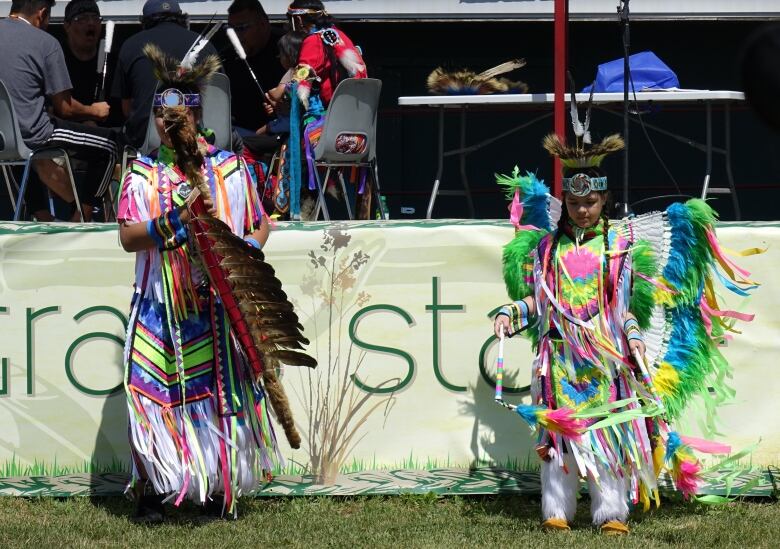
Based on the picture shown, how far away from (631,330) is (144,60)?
343cm

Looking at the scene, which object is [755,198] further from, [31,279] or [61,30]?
[31,279]

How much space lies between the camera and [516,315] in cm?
502

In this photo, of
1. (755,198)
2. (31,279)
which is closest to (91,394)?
(31,279)

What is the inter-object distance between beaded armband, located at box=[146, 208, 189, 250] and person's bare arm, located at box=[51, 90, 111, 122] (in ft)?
9.03

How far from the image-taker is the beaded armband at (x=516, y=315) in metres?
5.00

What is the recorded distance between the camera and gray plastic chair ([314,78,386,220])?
7.32 metres

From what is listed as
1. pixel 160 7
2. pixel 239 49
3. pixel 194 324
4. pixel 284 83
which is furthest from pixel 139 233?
pixel 239 49

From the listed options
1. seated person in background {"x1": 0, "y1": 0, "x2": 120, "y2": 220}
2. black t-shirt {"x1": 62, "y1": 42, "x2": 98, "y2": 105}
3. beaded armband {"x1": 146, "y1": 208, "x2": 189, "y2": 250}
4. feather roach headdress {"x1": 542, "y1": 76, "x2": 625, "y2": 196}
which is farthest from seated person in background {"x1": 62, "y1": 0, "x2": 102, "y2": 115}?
feather roach headdress {"x1": 542, "y1": 76, "x2": 625, "y2": 196}

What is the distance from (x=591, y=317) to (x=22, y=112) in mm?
3666

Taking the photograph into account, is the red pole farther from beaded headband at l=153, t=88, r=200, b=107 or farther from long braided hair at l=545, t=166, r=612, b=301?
beaded headband at l=153, t=88, r=200, b=107

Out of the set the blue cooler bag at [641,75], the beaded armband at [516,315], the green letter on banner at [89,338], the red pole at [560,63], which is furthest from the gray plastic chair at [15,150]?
the blue cooler bag at [641,75]

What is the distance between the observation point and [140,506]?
5121mm

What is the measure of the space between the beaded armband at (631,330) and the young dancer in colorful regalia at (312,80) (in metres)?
2.89

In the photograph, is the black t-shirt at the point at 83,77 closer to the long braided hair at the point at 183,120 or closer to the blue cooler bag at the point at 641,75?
the blue cooler bag at the point at 641,75
